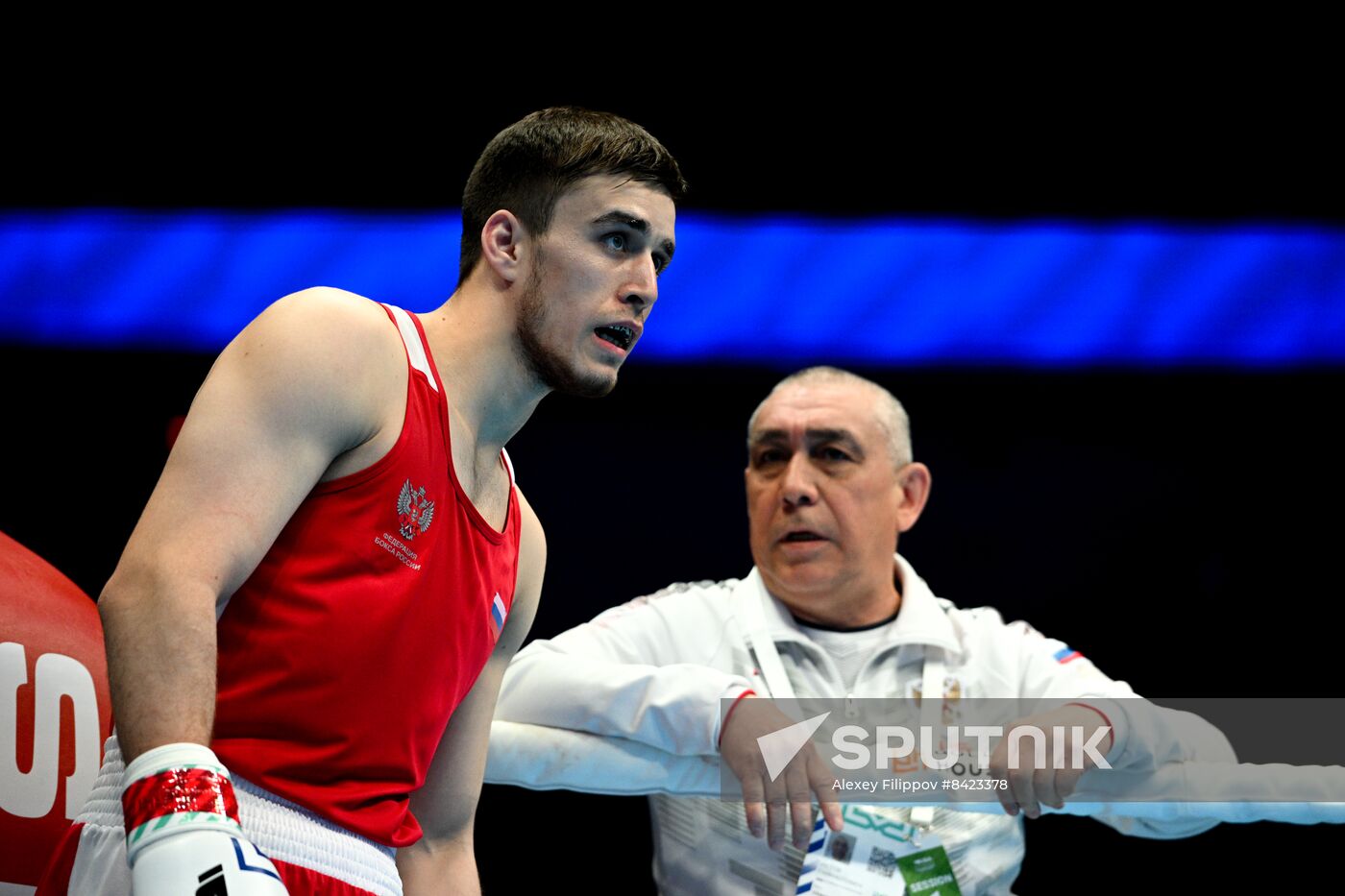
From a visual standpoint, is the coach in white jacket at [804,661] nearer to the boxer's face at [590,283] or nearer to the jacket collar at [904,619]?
the jacket collar at [904,619]

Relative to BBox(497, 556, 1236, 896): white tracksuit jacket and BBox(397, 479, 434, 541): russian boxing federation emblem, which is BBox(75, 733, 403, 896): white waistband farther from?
BBox(497, 556, 1236, 896): white tracksuit jacket

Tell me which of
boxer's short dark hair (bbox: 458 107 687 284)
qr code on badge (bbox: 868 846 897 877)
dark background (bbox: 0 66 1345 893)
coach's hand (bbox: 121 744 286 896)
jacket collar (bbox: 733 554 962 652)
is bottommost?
coach's hand (bbox: 121 744 286 896)

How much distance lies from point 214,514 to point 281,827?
0.33 metres

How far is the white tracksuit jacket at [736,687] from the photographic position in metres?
1.90

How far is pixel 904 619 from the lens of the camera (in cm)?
244

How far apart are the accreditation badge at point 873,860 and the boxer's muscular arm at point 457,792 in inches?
20.0

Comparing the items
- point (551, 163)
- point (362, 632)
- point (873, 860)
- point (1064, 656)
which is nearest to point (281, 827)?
point (362, 632)

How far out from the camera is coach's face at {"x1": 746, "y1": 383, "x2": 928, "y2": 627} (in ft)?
8.18

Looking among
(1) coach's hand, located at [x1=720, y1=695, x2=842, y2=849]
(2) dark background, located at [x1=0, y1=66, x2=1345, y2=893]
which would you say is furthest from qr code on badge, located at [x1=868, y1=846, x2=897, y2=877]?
(2) dark background, located at [x1=0, y1=66, x2=1345, y2=893]

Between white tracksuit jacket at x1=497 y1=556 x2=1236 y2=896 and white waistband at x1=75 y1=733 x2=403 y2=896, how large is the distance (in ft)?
1.79

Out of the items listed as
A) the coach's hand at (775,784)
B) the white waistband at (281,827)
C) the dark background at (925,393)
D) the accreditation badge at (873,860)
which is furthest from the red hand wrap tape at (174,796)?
the dark background at (925,393)

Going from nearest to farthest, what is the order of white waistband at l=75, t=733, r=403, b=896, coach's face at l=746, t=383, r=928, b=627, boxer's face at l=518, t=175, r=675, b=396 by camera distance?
white waistband at l=75, t=733, r=403, b=896 < boxer's face at l=518, t=175, r=675, b=396 < coach's face at l=746, t=383, r=928, b=627

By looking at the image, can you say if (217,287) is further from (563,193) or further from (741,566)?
(563,193)

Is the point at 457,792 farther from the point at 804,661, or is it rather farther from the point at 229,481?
the point at 804,661
